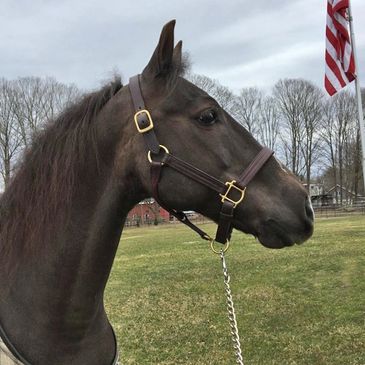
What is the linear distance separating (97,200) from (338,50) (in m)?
7.30

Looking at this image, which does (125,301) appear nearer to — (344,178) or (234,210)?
(234,210)

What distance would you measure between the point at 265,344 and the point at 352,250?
31.2 ft

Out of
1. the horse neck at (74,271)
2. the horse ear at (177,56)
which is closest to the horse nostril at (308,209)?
the horse neck at (74,271)

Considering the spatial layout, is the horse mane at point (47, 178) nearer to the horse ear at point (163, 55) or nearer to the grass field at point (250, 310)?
the horse ear at point (163, 55)

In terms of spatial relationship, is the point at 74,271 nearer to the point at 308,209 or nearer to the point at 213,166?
the point at 213,166

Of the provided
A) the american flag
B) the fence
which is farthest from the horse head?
the fence

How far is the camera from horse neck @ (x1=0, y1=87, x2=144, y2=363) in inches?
87.2

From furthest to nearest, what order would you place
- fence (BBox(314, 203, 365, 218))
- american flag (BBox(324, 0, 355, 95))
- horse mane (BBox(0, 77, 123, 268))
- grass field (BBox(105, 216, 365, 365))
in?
fence (BBox(314, 203, 365, 218)) < american flag (BBox(324, 0, 355, 95)) < grass field (BBox(105, 216, 365, 365)) < horse mane (BBox(0, 77, 123, 268))

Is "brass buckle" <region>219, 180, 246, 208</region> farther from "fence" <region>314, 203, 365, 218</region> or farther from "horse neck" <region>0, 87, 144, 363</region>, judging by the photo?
"fence" <region>314, 203, 365, 218</region>

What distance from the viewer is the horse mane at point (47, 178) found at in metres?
2.30

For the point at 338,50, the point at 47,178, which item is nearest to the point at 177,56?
the point at 47,178

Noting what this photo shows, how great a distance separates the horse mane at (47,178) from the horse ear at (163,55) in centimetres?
26

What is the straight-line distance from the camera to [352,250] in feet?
50.0

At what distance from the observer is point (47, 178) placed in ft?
7.67
